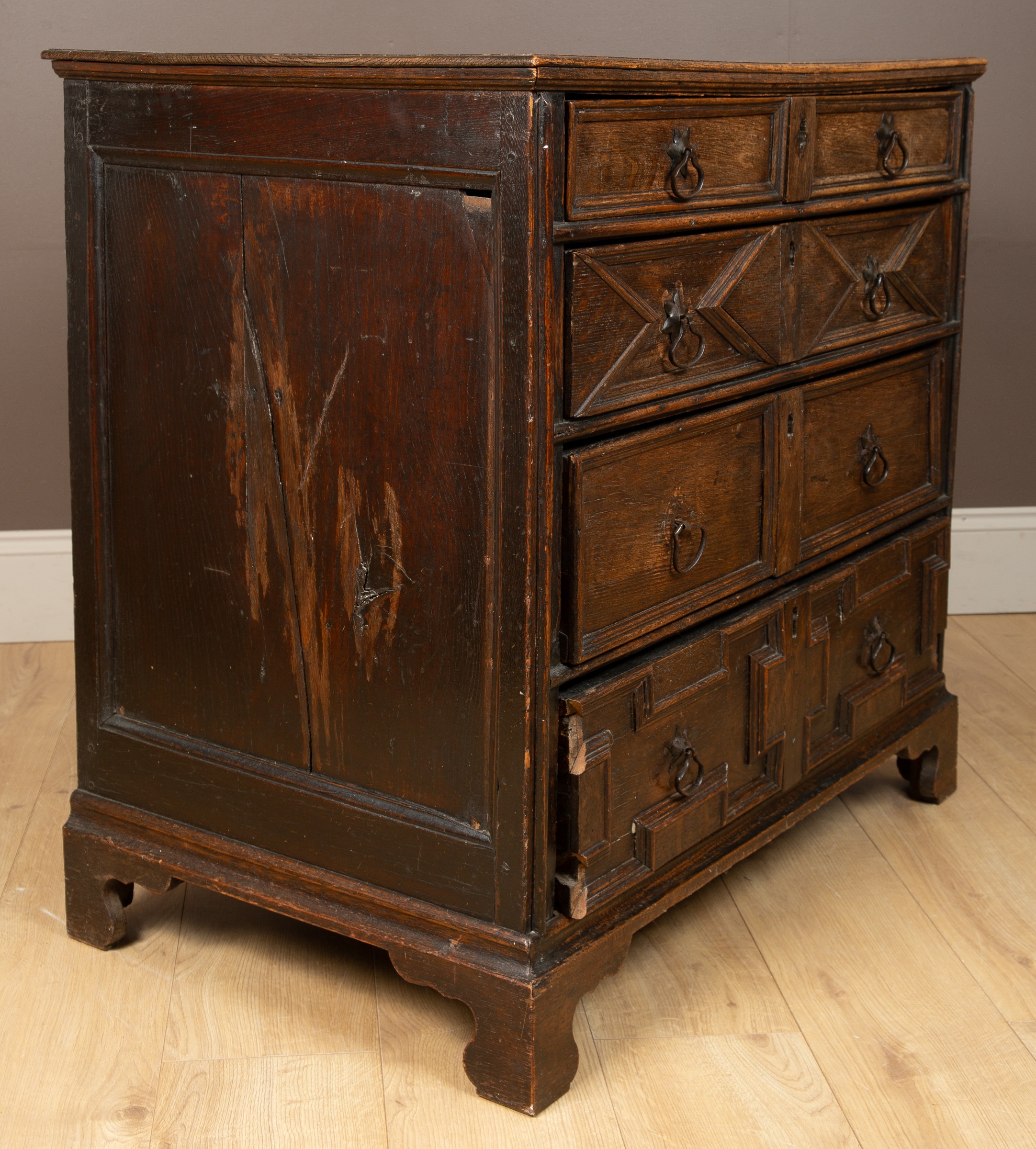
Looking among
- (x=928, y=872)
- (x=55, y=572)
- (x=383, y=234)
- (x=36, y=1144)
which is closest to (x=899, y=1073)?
(x=928, y=872)

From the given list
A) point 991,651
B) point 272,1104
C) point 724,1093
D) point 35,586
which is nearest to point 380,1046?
point 272,1104

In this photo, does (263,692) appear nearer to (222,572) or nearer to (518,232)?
(222,572)

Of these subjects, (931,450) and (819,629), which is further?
(931,450)

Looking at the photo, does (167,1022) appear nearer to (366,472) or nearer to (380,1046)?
(380,1046)

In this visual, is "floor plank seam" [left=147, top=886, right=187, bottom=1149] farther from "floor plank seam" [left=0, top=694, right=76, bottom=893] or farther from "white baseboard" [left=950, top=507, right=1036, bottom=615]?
"white baseboard" [left=950, top=507, right=1036, bottom=615]

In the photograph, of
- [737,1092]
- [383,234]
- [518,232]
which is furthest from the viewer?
[737,1092]

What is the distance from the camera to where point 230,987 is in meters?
2.07

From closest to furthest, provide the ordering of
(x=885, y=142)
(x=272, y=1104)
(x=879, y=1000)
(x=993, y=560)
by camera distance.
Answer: (x=272, y=1104) < (x=879, y=1000) < (x=885, y=142) < (x=993, y=560)

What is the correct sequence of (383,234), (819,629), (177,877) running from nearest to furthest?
(383,234)
(177,877)
(819,629)

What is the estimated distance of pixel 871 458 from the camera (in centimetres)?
230

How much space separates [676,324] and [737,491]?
28cm

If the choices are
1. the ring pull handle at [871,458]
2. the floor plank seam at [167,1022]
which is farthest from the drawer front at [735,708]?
the floor plank seam at [167,1022]

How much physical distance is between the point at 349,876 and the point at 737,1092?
1.72 ft

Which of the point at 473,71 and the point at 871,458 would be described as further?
the point at 871,458
